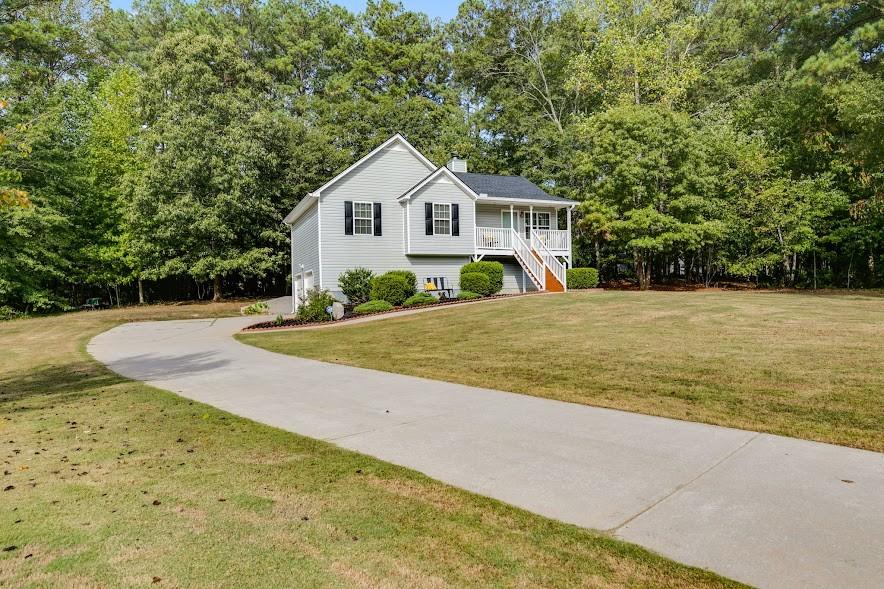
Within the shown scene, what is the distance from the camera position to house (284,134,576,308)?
2281 cm

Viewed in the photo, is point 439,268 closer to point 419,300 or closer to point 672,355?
point 419,300

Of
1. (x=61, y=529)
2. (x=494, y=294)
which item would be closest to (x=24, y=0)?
(x=494, y=294)

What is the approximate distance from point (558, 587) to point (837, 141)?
101ft

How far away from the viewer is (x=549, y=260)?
2428 centimetres

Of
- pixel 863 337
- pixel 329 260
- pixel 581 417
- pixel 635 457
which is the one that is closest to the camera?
pixel 635 457

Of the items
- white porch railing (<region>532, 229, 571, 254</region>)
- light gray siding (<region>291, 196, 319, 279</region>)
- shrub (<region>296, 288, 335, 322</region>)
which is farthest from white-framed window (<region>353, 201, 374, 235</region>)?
white porch railing (<region>532, 229, 571, 254</region>)

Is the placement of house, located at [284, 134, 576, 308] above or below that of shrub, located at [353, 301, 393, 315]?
above

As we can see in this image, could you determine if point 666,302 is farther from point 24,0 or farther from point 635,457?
point 24,0

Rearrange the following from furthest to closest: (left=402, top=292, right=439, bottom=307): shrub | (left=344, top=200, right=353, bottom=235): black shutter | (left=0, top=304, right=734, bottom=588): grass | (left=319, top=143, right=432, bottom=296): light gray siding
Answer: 1. (left=344, top=200, right=353, bottom=235): black shutter
2. (left=319, top=143, right=432, bottom=296): light gray siding
3. (left=402, top=292, right=439, bottom=307): shrub
4. (left=0, top=304, right=734, bottom=588): grass

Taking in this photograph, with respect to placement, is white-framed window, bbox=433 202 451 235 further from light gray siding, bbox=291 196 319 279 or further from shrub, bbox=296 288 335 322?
shrub, bbox=296 288 335 322

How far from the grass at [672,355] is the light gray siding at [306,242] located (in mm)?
8499

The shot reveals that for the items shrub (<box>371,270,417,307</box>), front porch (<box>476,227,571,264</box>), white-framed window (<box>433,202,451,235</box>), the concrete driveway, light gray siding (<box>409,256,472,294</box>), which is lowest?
the concrete driveway

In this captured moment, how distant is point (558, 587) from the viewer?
2.43 m

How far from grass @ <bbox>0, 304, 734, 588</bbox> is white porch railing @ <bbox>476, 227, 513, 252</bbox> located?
811 inches
